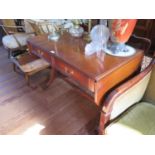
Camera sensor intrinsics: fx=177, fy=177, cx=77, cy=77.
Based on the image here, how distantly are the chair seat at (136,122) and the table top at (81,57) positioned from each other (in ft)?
1.10

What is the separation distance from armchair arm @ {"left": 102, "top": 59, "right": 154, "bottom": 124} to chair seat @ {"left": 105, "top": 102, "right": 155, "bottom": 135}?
2.0 inches

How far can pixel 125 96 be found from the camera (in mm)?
1185

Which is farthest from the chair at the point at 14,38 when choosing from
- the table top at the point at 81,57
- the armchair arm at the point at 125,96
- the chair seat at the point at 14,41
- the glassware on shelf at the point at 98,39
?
the armchair arm at the point at 125,96

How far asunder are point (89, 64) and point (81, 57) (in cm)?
11

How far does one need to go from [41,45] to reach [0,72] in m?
1.27

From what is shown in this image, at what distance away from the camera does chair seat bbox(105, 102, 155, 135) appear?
110cm

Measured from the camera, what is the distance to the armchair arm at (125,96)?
1093mm

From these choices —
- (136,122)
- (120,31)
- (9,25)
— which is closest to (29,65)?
(9,25)

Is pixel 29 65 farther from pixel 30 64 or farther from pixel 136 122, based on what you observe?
pixel 136 122

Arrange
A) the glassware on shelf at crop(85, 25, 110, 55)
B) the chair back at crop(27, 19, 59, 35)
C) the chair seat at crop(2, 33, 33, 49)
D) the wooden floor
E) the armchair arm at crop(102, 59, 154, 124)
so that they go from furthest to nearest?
1. the chair seat at crop(2, 33, 33, 49)
2. the chair back at crop(27, 19, 59, 35)
3. the wooden floor
4. the glassware on shelf at crop(85, 25, 110, 55)
5. the armchair arm at crop(102, 59, 154, 124)

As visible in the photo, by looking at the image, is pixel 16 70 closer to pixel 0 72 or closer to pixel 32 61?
pixel 0 72

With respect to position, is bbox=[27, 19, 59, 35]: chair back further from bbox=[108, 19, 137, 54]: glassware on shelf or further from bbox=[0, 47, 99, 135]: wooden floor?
bbox=[108, 19, 137, 54]: glassware on shelf

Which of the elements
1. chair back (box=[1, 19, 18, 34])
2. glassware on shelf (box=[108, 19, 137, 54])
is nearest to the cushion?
glassware on shelf (box=[108, 19, 137, 54])
